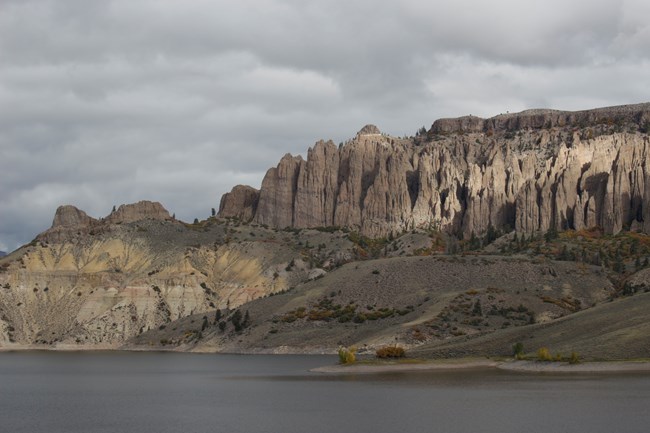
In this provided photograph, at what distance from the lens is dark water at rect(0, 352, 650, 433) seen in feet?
224

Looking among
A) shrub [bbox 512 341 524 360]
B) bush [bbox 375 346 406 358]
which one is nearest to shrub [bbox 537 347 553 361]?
shrub [bbox 512 341 524 360]

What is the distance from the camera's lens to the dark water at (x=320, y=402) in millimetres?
68188

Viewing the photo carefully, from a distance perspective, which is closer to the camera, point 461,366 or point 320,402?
point 320,402

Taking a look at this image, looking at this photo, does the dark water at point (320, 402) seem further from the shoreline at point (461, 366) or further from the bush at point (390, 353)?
the bush at point (390, 353)

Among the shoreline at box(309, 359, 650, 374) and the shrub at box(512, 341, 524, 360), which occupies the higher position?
the shrub at box(512, 341, 524, 360)

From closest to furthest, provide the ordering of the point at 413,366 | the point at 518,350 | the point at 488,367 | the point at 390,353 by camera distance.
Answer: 1. the point at 488,367
2. the point at 518,350
3. the point at 413,366
4. the point at 390,353

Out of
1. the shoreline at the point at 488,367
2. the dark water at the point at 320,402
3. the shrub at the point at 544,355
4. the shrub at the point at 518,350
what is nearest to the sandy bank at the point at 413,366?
the shoreline at the point at 488,367

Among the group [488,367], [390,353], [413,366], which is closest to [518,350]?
[488,367]

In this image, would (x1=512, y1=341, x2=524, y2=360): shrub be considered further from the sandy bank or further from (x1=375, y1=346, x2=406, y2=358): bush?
(x1=375, y1=346, x2=406, y2=358): bush

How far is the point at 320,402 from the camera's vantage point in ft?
276

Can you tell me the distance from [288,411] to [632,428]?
2752 centimetres

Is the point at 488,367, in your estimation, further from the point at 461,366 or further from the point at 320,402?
the point at 320,402

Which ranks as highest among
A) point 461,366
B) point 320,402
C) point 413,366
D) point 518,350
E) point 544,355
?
point 518,350

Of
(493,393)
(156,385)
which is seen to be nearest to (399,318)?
(156,385)
